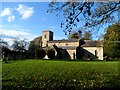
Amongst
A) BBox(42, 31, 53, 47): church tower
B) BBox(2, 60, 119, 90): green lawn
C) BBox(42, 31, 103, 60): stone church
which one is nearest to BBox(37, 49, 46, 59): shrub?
BBox(42, 31, 53, 47): church tower

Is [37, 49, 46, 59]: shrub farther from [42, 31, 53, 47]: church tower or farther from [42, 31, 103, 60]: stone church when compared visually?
[42, 31, 103, 60]: stone church

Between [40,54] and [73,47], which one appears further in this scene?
[73,47]

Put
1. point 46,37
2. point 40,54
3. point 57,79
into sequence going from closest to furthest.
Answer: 1. point 57,79
2. point 40,54
3. point 46,37

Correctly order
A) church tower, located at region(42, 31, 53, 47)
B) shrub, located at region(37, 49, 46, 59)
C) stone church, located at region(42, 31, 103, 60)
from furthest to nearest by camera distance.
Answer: stone church, located at region(42, 31, 103, 60)
church tower, located at region(42, 31, 53, 47)
shrub, located at region(37, 49, 46, 59)

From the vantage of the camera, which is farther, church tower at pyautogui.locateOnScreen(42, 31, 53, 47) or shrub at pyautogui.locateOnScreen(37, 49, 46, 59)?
church tower at pyautogui.locateOnScreen(42, 31, 53, 47)

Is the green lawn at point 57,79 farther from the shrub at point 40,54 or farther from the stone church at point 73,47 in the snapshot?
the stone church at point 73,47

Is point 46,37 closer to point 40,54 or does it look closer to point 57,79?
point 40,54

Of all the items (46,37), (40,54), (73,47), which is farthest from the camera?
(73,47)

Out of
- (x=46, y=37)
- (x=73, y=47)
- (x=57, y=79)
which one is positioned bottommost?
(x=57, y=79)

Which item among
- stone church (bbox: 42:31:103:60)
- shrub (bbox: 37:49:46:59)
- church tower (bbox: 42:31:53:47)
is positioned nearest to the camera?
shrub (bbox: 37:49:46:59)

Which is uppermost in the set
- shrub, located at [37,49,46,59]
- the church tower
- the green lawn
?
the church tower

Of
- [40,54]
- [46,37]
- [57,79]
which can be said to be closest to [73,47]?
[46,37]

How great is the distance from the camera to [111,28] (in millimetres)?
10812

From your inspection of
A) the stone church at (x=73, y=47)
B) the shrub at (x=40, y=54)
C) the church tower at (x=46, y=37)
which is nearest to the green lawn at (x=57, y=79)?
the shrub at (x=40, y=54)
